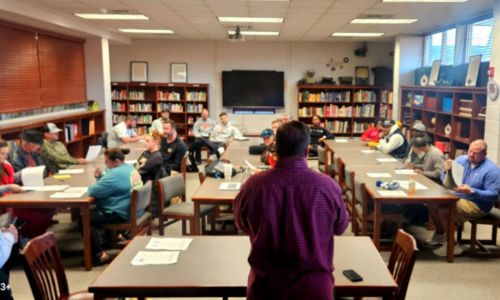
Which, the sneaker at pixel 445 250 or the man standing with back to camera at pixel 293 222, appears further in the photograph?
the sneaker at pixel 445 250

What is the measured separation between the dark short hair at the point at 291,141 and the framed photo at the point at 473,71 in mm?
6261

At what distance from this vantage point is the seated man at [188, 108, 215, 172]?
977 cm

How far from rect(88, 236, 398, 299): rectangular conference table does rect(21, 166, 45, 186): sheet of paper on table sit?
2.25m

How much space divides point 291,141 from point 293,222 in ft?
1.17

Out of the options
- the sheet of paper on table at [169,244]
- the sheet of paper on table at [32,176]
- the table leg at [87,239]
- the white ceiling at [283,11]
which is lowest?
the table leg at [87,239]

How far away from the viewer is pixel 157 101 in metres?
12.2

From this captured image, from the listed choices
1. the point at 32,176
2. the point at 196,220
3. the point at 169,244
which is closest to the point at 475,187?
the point at 196,220

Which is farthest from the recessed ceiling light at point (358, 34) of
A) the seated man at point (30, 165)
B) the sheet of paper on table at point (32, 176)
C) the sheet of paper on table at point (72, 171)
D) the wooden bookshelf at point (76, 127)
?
the sheet of paper on table at point (32, 176)

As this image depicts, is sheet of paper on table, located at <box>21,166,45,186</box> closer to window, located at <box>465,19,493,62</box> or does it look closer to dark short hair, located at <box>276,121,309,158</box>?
dark short hair, located at <box>276,121,309,158</box>

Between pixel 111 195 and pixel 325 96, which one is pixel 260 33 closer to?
pixel 325 96

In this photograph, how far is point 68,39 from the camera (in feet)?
31.0

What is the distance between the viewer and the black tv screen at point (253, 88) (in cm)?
1230

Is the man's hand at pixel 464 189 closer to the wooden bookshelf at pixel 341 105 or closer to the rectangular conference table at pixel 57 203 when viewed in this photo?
the rectangular conference table at pixel 57 203

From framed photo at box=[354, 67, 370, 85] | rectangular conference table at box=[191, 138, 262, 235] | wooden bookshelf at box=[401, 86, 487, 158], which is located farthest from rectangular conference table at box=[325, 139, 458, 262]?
framed photo at box=[354, 67, 370, 85]
